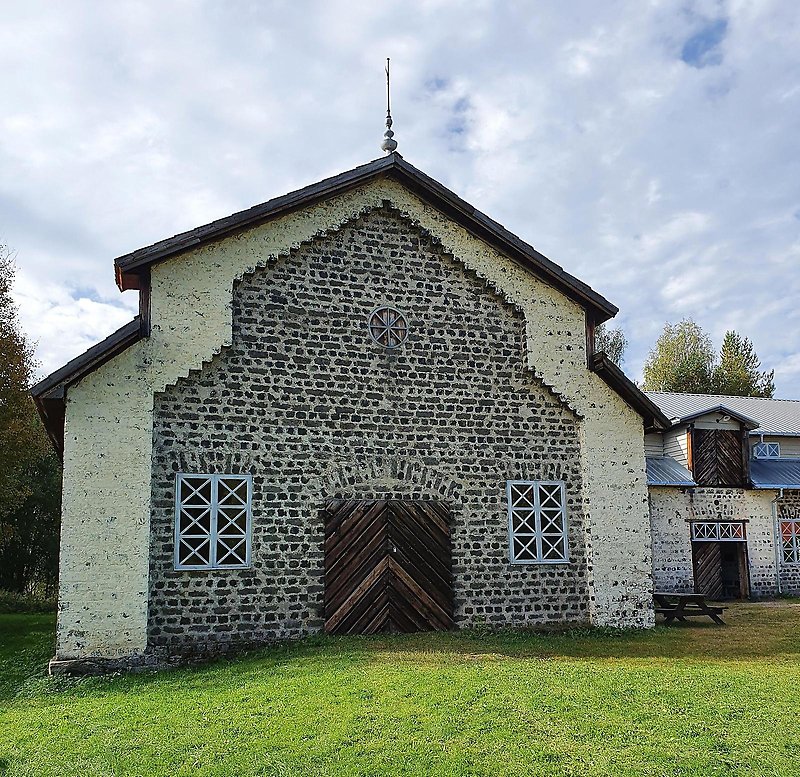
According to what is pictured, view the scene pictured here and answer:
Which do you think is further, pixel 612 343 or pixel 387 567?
pixel 612 343

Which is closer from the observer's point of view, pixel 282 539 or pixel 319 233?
pixel 282 539

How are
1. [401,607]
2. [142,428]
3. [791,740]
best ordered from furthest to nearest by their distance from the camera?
[401,607], [142,428], [791,740]

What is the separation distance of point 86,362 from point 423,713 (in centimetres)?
742

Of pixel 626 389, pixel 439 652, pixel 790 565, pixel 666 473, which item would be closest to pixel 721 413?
pixel 666 473

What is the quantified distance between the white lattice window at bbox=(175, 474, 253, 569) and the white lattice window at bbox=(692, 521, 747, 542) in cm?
1518

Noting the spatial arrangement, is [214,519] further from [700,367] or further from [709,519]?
[700,367]

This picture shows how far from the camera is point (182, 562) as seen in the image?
12836mm

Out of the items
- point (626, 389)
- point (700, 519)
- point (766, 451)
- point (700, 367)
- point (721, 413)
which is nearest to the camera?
point (626, 389)

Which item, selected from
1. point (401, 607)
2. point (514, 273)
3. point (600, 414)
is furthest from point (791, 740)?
point (514, 273)

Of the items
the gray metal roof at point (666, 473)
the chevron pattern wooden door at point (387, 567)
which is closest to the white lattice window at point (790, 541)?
the gray metal roof at point (666, 473)

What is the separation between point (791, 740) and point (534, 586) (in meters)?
7.45

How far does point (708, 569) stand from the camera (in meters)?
23.8

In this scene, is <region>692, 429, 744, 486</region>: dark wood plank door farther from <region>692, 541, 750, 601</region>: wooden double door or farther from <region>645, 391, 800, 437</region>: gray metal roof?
<region>692, 541, 750, 601</region>: wooden double door

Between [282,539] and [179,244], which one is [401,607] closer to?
[282,539]
